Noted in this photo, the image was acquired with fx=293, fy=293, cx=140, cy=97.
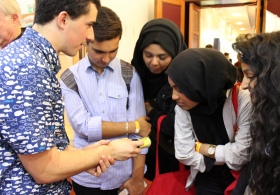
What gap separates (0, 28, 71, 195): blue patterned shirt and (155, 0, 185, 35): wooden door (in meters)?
4.58

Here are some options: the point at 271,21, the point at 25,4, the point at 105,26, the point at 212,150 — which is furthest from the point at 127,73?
the point at 271,21

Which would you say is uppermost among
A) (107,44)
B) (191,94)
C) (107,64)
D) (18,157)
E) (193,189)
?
(107,44)

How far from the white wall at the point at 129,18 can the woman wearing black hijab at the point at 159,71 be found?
9.94 ft

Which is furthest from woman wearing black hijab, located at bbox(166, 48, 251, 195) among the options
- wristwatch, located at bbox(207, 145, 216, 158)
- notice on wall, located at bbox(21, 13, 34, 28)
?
notice on wall, located at bbox(21, 13, 34, 28)

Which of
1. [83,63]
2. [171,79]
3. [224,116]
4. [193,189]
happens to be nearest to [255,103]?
[224,116]

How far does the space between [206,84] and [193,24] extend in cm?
568

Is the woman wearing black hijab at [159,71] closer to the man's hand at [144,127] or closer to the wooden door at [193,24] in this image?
the man's hand at [144,127]

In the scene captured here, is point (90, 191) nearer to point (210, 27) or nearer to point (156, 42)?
point (156, 42)

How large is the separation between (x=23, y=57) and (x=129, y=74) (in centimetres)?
76

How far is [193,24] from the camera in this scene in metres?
6.56

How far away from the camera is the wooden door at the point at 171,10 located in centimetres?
529

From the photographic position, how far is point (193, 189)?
1394mm

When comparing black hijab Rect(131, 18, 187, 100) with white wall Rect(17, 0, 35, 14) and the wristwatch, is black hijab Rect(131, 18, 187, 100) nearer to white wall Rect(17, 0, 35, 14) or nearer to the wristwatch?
the wristwatch

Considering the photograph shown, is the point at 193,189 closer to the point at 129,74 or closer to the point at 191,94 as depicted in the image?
the point at 191,94
